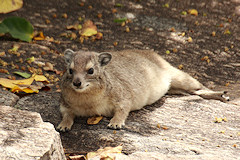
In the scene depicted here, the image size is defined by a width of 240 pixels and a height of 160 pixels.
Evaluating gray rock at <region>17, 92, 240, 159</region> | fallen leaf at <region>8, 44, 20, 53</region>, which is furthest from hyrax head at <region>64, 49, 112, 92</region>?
fallen leaf at <region>8, 44, 20, 53</region>

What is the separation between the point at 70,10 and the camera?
9.76 m

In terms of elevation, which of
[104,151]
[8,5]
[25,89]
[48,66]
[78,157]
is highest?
[8,5]

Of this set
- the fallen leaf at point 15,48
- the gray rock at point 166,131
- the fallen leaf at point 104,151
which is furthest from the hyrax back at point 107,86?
the fallen leaf at point 15,48

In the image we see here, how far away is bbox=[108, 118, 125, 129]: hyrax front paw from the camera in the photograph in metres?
5.50

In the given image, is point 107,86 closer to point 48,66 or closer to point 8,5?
point 48,66

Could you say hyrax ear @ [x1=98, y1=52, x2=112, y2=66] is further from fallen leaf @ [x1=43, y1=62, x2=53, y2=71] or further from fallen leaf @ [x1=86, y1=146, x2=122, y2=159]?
fallen leaf @ [x1=43, y1=62, x2=53, y2=71]

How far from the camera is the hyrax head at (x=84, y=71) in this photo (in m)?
5.31

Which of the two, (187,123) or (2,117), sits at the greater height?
(2,117)

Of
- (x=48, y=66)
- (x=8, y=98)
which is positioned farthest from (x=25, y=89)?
(x=48, y=66)

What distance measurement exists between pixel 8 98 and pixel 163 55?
3969 mm

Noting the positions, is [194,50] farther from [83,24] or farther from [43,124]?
[43,124]

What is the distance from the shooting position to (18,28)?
8.14 metres

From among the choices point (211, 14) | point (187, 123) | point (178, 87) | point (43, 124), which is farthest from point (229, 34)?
point (43, 124)

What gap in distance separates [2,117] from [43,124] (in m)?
0.49
